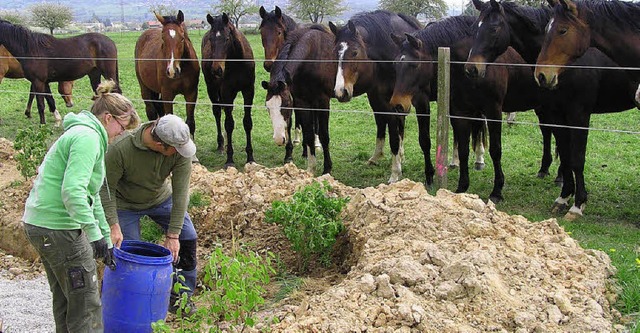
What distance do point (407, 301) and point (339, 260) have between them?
1.65 metres

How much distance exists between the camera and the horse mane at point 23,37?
12.8m

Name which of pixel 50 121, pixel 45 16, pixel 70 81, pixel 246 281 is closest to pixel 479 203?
pixel 246 281

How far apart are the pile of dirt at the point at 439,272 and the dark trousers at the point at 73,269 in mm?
1073

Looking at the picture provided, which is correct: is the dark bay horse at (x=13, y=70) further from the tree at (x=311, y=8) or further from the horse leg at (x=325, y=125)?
the tree at (x=311, y=8)

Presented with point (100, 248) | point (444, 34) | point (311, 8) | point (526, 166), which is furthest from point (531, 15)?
point (311, 8)

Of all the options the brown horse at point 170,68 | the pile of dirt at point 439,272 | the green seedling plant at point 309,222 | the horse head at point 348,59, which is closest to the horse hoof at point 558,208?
the pile of dirt at point 439,272

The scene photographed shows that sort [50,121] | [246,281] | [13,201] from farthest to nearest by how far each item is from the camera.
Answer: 1. [50,121]
2. [13,201]
3. [246,281]

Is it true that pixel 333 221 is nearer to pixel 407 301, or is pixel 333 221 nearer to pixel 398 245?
pixel 398 245

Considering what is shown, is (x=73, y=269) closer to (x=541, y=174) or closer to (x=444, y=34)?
(x=444, y=34)

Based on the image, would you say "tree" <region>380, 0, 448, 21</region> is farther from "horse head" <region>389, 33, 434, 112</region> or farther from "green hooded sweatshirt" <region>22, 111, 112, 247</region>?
"green hooded sweatshirt" <region>22, 111, 112, 247</region>

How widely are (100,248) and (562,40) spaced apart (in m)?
4.84

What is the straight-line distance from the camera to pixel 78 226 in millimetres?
3641

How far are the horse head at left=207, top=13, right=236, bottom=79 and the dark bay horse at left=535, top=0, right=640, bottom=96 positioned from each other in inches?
177

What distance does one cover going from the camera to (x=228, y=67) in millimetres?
9719
